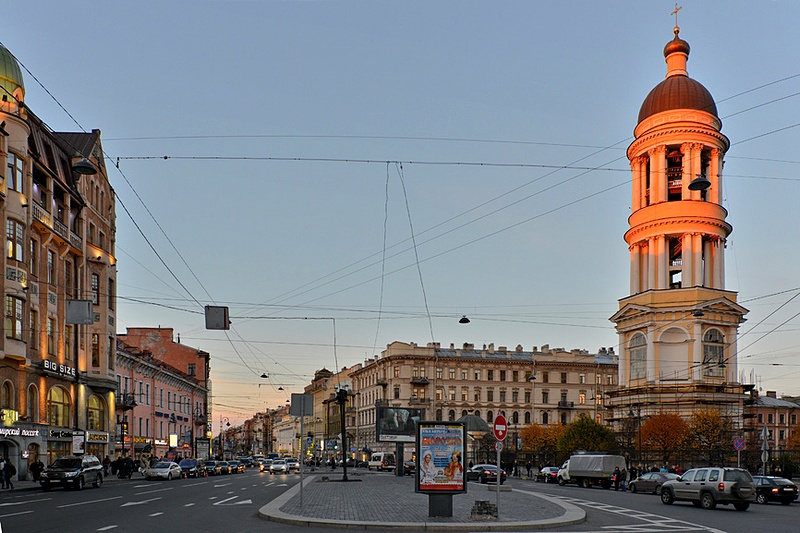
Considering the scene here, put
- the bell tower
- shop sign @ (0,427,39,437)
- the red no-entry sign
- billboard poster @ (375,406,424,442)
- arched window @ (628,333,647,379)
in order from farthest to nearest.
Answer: arched window @ (628,333,647,379), the bell tower, billboard poster @ (375,406,424,442), shop sign @ (0,427,39,437), the red no-entry sign

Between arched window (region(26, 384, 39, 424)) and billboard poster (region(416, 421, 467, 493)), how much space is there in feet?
116

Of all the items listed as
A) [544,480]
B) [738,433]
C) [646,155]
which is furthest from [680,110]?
[544,480]

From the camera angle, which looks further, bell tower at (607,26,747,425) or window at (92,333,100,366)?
bell tower at (607,26,747,425)

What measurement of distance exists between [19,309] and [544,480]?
128 feet

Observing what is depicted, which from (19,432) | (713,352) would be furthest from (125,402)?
(713,352)

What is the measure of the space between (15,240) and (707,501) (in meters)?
37.4

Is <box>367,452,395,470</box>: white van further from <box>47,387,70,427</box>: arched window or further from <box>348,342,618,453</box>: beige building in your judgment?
<box>47,387,70,427</box>: arched window

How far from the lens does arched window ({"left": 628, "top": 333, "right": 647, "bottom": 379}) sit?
83169 millimetres

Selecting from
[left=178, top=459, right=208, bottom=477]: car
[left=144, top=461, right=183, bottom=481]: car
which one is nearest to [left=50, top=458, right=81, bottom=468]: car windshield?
[left=144, top=461, right=183, bottom=481]: car

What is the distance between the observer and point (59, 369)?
54031mm

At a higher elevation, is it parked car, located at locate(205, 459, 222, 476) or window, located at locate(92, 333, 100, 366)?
window, located at locate(92, 333, 100, 366)

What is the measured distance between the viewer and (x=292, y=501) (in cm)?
2848

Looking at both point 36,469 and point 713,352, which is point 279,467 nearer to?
point 36,469

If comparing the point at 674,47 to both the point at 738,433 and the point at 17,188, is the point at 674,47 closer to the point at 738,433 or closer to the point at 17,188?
the point at 738,433
